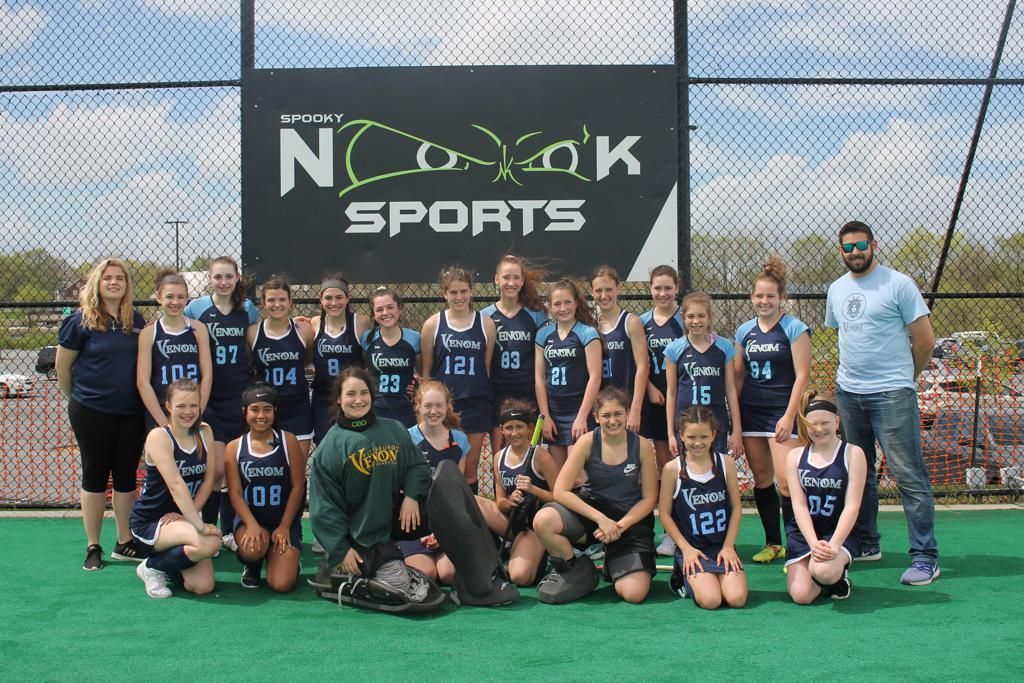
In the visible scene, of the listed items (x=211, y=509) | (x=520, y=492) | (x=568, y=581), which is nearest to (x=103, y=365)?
(x=211, y=509)

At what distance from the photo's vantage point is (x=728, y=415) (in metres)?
5.45

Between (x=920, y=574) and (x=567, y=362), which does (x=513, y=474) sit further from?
(x=920, y=574)

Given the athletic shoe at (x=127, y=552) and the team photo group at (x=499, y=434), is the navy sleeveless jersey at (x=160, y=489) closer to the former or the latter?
the team photo group at (x=499, y=434)

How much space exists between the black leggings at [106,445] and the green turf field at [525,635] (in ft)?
1.71

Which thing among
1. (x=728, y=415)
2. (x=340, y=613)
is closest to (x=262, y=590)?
(x=340, y=613)

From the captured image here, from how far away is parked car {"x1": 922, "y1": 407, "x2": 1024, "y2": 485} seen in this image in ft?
23.8

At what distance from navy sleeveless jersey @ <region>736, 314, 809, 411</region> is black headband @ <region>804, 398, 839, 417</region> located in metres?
0.37

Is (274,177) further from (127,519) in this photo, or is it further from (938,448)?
(938,448)

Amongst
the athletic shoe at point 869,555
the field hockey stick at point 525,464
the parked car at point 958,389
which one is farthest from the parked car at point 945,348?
the field hockey stick at point 525,464

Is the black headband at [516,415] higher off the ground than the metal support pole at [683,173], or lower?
lower

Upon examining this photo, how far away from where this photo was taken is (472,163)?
251 inches

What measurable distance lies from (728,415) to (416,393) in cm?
184

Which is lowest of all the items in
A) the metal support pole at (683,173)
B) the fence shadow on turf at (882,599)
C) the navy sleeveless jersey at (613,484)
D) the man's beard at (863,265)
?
the fence shadow on turf at (882,599)

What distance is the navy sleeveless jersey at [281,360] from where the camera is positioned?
18.0 feet
